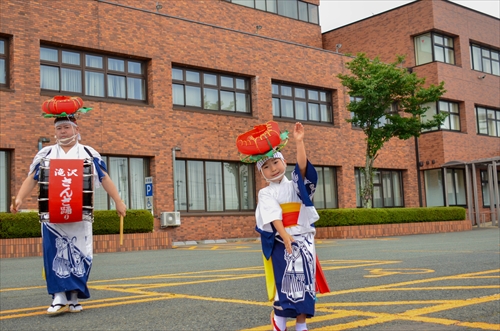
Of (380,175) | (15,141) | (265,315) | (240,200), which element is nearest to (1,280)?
(265,315)

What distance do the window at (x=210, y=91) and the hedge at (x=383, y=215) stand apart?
5.77m

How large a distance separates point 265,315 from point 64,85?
17710mm

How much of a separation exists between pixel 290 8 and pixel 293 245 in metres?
32.0

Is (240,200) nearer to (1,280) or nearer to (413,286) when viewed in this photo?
(1,280)

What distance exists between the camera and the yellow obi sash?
184 inches

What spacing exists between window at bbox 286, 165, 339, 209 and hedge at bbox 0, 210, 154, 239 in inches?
466

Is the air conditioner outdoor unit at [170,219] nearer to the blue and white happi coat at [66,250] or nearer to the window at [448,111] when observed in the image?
the blue and white happi coat at [66,250]

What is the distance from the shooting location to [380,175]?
33469 millimetres

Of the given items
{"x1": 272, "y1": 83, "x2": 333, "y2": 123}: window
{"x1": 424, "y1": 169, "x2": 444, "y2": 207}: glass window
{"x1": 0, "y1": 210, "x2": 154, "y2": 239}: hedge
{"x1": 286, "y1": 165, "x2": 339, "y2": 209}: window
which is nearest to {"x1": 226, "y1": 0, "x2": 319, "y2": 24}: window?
{"x1": 272, "y1": 83, "x2": 333, "y2": 123}: window

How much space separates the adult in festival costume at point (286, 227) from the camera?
450 centimetres

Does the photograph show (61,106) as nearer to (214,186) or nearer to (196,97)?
(196,97)

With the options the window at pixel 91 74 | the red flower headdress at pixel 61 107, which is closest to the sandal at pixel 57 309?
Answer: the red flower headdress at pixel 61 107

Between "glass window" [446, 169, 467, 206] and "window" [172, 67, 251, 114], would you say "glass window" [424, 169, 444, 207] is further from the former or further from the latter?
"window" [172, 67, 251, 114]

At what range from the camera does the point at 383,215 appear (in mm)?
26250
